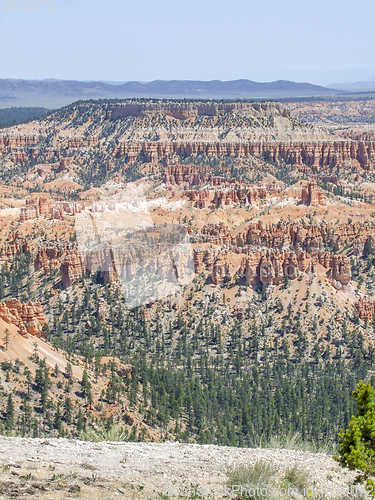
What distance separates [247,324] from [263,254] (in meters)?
8.98

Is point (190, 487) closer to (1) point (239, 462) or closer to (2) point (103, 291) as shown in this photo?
(1) point (239, 462)

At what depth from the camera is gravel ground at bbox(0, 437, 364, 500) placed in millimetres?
19750

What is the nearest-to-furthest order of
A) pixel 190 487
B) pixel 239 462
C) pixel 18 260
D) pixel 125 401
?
pixel 190 487
pixel 239 462
pixel 125 401
pixel 18 260

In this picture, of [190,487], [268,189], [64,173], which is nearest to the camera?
[190,487]

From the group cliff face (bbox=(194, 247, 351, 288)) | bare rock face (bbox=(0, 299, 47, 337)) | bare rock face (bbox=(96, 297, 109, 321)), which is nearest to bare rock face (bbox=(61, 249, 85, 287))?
bare rock face (bbox=(96, 297, 109, 321))

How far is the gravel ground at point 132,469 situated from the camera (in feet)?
64.8

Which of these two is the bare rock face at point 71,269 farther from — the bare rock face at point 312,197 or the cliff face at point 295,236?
the bare rock face at point 312,197

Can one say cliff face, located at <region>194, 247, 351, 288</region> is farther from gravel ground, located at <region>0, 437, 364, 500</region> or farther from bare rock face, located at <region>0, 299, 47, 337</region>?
gravel ground, located at <region>0, 437, 364, 500</region>

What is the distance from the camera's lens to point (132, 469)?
22266 millimetres

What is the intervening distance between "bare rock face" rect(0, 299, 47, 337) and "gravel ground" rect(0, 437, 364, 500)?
2378cm

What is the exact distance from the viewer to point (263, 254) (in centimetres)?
7675

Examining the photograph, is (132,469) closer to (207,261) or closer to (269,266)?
(269,266)

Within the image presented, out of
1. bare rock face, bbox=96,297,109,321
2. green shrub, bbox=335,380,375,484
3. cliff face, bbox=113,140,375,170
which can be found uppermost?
green shrub, bbox=335,380,375,484

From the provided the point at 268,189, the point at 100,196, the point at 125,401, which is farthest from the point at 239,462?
the point at 100,196
